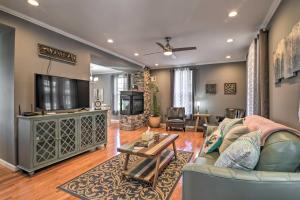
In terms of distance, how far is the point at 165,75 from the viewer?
7.14m

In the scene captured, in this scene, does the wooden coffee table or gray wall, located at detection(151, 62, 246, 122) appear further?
gray wall, located at detection(151, 62, 246, 122)

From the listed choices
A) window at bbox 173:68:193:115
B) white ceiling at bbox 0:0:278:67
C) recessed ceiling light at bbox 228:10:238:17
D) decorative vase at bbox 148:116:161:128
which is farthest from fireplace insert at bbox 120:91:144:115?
recessed ceiling light at bbox 228:10:238:17

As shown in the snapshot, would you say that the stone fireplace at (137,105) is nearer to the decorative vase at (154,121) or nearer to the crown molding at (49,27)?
the decorative vase at (154,121)

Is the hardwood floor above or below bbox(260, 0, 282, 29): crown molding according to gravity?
below

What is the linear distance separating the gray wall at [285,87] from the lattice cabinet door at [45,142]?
138 inches

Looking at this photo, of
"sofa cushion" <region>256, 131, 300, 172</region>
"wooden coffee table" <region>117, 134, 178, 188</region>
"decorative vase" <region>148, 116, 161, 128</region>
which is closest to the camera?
"sofa cushion" <region>256, 131, 300, 172</region>

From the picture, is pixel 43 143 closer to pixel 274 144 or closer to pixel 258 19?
pixel 274 144

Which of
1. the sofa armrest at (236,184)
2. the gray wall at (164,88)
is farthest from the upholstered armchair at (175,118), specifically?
the sofa armrest at (236,184)

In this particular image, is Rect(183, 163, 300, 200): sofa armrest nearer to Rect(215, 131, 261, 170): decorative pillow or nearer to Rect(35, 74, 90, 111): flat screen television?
Rect(215, 131, 261, 170): decorative pillow

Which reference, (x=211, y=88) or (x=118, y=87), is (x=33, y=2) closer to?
(x=211, y=88)

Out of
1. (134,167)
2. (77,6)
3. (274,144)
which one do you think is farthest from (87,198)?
(77,6)

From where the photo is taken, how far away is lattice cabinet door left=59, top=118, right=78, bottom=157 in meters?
3.01

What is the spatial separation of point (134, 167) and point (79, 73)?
2538 millimetres

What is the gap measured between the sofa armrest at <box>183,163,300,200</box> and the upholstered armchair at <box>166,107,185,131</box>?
4.75 metres
